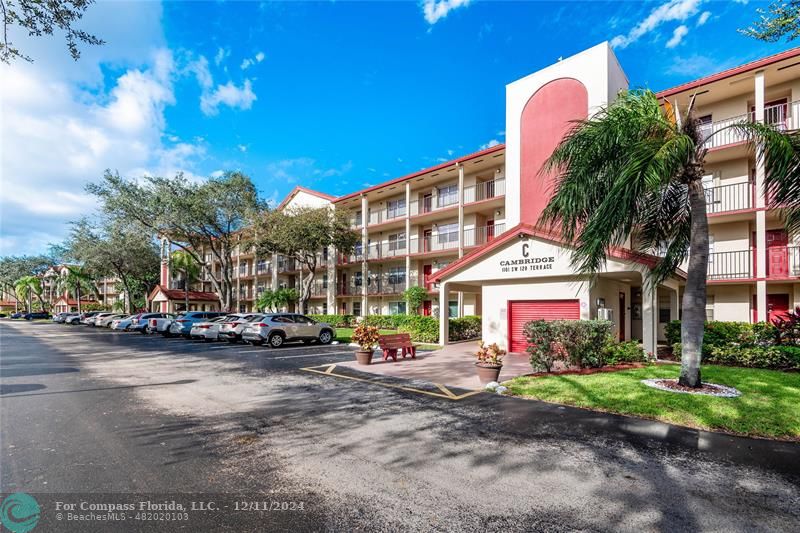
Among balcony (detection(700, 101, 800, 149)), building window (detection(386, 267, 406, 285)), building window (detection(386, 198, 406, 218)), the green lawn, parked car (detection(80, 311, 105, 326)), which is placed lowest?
parked car (detection(80, 311, 105, 326))

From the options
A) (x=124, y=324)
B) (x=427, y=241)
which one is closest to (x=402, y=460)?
(x=427, y=241)

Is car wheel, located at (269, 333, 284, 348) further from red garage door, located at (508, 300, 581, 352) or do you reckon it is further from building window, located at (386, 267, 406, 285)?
building window, located at (386, 267, 406, 285)

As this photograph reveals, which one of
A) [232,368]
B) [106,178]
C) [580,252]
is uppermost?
[106,178]

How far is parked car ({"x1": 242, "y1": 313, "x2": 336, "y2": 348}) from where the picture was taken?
17500mm

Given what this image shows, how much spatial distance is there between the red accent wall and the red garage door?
5157 millimetres

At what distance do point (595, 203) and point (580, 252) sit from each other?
3.62ft

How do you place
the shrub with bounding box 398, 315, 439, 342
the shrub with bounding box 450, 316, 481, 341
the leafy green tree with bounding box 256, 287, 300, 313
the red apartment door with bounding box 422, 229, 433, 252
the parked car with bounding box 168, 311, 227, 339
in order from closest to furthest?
1. the shrub with bounding box 398, 315, 439, 342
2. the shrub with bounding box 450, 316, 481, 341
3. the parked car with bounding box 168, 311, 227, 339
4. the red apartment door with bounding box 422, 229, 433, 252
5. the leafy green tree with bounding box 256, 287, 300, 313

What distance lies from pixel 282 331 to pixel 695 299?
15.2 metres

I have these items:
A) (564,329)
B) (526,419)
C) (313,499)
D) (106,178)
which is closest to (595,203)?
(564,329)

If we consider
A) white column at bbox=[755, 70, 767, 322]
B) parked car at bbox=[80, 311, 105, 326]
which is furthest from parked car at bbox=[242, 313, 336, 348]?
parked car at bbox=[80, 311, 105, 326]

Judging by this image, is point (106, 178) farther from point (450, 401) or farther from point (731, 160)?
point (731, 160)

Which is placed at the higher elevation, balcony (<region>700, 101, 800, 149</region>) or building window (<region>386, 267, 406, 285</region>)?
balcony (<region>700, 101, 800, 149</region>)

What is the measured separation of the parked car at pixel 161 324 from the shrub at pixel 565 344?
23485mm

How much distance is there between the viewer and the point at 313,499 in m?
3.72
